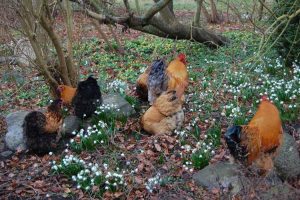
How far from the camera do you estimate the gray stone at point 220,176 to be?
16.2ft

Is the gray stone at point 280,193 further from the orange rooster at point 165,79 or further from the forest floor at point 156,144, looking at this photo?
the orange rooster at point 165,79

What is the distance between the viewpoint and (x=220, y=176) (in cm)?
511

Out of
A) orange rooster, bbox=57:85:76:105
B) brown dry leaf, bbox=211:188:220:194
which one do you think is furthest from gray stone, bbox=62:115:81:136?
brown dry leaf, bbox=211:188:220:194

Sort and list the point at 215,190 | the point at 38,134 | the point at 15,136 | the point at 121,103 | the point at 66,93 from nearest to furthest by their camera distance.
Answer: the point at 215,190, the point at 38,134, the point at 15,136, the point at 66,93, the point at 121,103

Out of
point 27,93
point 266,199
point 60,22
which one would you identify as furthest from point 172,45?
point 266,199

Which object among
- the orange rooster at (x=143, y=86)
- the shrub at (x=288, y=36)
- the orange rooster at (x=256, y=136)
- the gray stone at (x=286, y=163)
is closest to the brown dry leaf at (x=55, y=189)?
the orange rooster at (x=256, y=136)

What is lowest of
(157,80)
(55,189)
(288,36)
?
(55,189)

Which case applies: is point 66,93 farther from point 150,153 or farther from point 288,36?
point 288,36

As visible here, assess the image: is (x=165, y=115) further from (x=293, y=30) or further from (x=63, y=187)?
(x=293, y=30)

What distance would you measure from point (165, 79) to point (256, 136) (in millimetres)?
2011

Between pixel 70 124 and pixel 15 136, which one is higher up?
pixel 70 124

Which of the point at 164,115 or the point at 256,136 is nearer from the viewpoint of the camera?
the point at 256,136

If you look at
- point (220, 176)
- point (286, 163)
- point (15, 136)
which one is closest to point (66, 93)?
point (15, 136)

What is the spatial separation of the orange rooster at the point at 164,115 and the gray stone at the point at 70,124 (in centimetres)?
106
